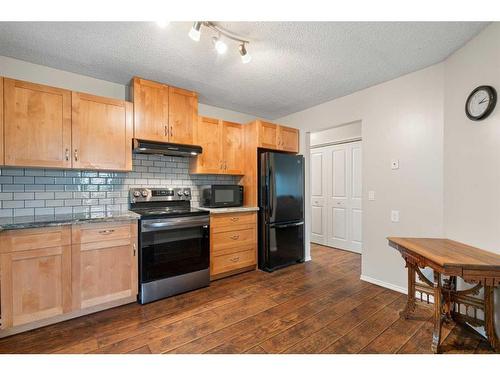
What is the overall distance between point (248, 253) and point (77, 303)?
6.43 ft

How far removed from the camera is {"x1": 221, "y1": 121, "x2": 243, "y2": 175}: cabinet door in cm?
338

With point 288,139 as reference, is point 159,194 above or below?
below

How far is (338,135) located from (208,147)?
271cm

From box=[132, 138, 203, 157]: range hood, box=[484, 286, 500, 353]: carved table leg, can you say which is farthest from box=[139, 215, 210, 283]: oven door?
box=[484, 286, 500, 353]: carved table leg

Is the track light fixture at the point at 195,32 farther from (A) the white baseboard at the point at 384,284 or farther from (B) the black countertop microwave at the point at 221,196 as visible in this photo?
(A) the white baseboard at the point at 384,284

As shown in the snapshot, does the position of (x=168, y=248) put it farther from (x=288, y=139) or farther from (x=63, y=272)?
(x=288, y=139)

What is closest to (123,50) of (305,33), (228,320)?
(305,33)

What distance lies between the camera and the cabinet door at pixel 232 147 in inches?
133

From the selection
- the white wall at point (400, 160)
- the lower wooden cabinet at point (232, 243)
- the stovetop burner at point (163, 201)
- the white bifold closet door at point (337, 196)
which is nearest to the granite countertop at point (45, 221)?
the stovetop burner at point (163, 201)

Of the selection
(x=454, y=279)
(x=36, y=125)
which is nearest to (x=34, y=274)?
(x=36, y=125)

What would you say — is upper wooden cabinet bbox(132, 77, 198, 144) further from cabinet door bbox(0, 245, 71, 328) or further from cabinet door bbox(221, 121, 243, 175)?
cabinet door bbox(0, 245, 71, 328)

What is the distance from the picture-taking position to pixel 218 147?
10.8ft

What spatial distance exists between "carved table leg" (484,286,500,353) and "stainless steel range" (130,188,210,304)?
248 centimetres
